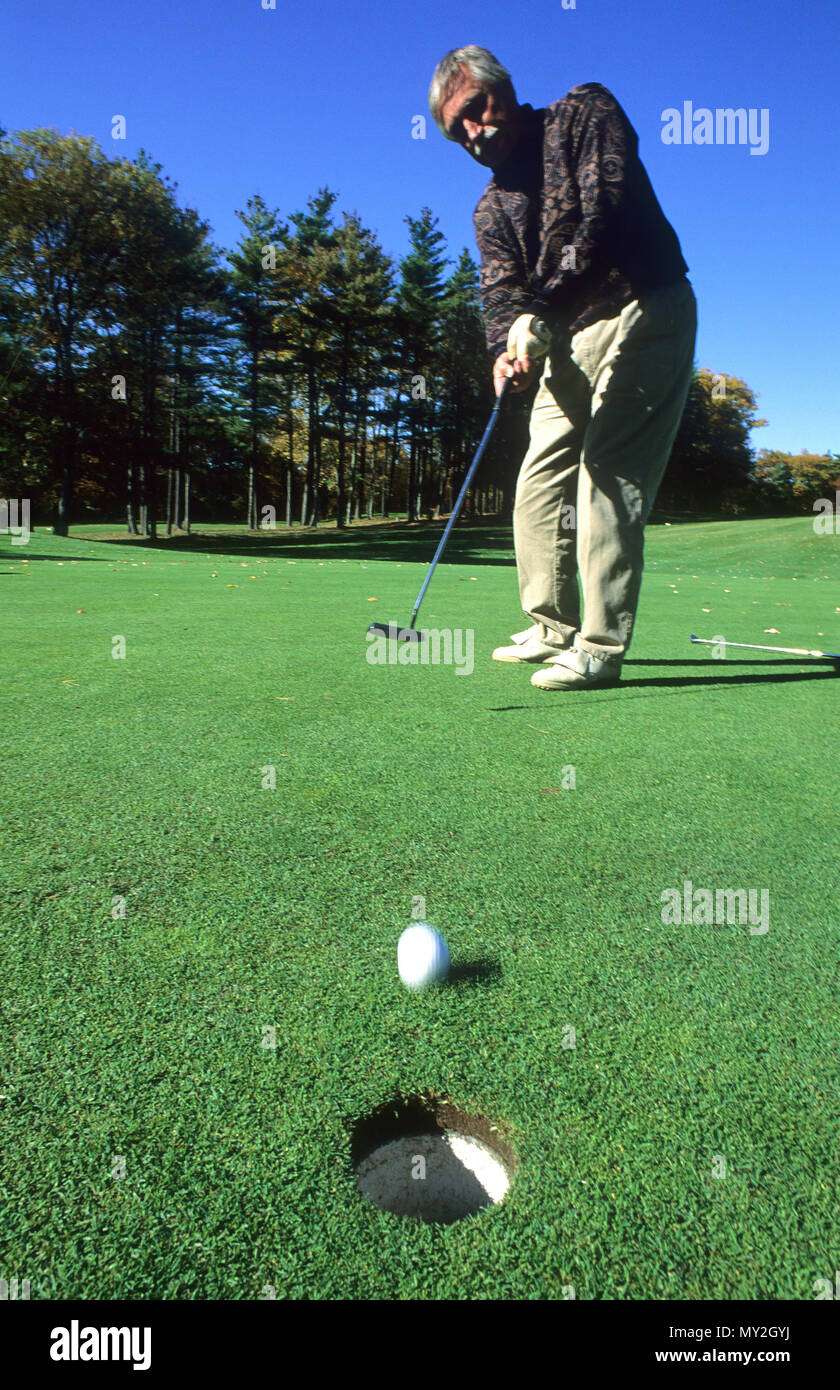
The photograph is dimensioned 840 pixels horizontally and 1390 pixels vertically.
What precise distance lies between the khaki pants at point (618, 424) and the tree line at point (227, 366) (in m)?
23.4

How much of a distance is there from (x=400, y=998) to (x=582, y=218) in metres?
3.62

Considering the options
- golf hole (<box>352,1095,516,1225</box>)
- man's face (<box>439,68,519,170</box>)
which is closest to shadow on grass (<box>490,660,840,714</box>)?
golf hole (<box>352,1095,516,1225</box>)

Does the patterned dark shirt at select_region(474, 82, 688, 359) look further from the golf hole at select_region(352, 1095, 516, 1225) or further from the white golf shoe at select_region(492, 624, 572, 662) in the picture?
the golf hole at select_region(352, 1095, 516, 1225)

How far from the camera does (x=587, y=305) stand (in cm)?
402

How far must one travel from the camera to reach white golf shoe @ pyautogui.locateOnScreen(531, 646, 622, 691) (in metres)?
4.04

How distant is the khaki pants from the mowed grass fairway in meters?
0.86

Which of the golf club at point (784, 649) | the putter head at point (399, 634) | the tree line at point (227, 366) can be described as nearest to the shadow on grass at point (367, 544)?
the tree line at point (227, 366)

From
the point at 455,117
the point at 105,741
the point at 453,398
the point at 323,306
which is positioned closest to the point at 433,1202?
the point at 105,741

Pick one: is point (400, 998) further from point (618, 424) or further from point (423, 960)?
point (618, 424)

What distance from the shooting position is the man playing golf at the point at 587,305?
3.81 m

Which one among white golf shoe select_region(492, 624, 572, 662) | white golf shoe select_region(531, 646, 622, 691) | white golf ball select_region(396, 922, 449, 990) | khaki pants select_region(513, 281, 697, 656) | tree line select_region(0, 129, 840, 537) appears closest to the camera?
white golf ball select_region(396, 922, 449, 990)

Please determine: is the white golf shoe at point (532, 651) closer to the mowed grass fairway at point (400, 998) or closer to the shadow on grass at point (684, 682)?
the shadow on grass at point (684, 682)
